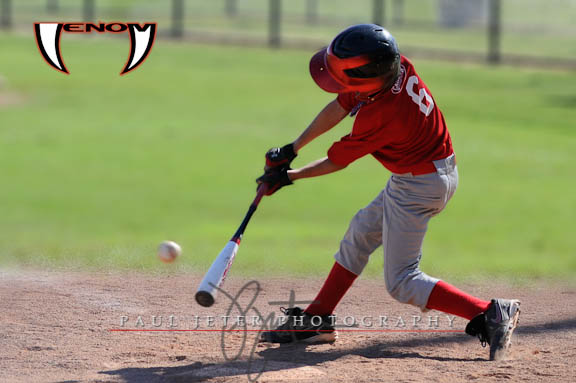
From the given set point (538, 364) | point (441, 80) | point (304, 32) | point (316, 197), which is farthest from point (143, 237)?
point (304, 32)

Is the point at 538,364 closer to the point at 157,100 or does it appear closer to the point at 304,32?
the point at 157,100

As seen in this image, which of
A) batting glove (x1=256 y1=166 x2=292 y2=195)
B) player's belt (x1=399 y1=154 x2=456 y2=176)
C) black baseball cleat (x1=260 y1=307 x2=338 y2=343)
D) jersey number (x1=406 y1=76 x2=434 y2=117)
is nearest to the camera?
jersey number (x1=406 y1=76 x2=434 y2=117)

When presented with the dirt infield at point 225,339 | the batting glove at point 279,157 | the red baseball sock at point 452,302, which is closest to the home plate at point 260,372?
the dirt infield at point 225,339

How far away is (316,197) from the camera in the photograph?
9242 millimetres

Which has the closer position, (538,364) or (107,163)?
(538,364)

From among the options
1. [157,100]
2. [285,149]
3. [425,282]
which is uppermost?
[285,149]

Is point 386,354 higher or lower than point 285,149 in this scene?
lower

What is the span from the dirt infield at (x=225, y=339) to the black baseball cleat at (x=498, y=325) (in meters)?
0.09

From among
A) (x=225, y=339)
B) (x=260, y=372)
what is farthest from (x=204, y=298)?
(x=225, y=339)

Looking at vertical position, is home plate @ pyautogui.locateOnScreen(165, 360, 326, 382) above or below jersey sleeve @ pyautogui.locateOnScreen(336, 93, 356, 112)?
below

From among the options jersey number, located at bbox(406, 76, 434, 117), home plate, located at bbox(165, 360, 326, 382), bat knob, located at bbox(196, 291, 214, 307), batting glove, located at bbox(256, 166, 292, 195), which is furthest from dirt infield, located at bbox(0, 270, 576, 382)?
jersey number, located at bbox(406, 76, 434, 117)

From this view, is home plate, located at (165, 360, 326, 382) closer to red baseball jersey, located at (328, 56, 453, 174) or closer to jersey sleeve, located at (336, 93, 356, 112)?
red baseball jersey, located at (328, 56, 453, 174)

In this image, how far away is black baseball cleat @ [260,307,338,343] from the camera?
447 centimetres

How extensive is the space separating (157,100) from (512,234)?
30.1 feet
